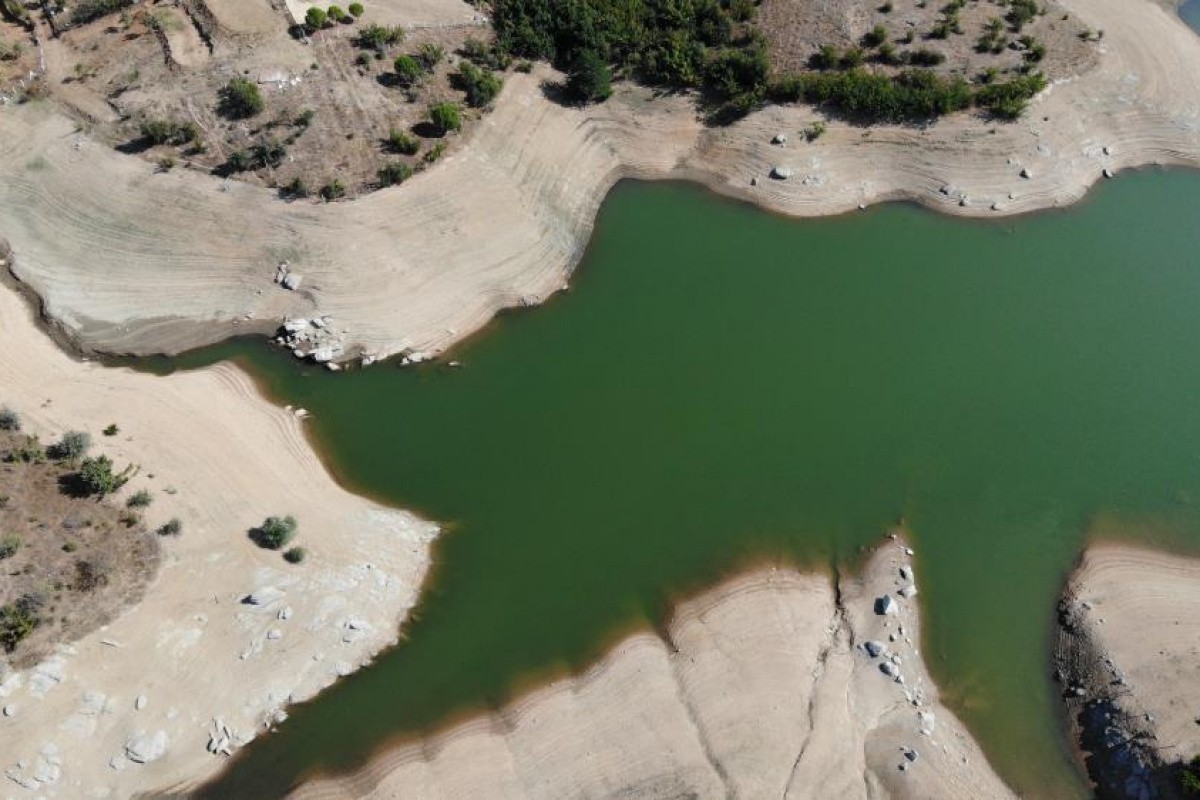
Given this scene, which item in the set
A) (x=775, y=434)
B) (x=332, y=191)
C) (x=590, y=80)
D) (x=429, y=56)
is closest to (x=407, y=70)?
(x=429, y=56)

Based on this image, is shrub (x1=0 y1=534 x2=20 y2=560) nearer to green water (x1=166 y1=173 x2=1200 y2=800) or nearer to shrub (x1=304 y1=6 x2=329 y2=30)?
green water (x1=166 y1=173 x2=1200 y2=800)

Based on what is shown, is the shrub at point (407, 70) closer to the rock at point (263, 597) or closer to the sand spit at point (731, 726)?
the rock at point (263, 597)

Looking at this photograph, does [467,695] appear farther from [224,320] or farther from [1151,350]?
[1151,350]

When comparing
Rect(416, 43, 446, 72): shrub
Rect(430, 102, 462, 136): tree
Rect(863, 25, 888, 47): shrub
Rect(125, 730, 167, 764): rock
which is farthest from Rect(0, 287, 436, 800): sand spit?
Rect(863, 25, 888, 47): shrub

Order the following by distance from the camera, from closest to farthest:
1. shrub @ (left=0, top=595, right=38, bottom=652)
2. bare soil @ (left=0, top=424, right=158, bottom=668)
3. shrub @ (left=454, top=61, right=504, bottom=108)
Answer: shrub @ (left=0, top=595, right=38, bottom=652) → bare soil @ (left=0, top=424, right=158, bottom=668) → shrub @ (left=454, top=61, right=504, bottom=108)

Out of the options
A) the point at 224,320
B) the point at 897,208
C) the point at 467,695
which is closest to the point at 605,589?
the point at 467,695
